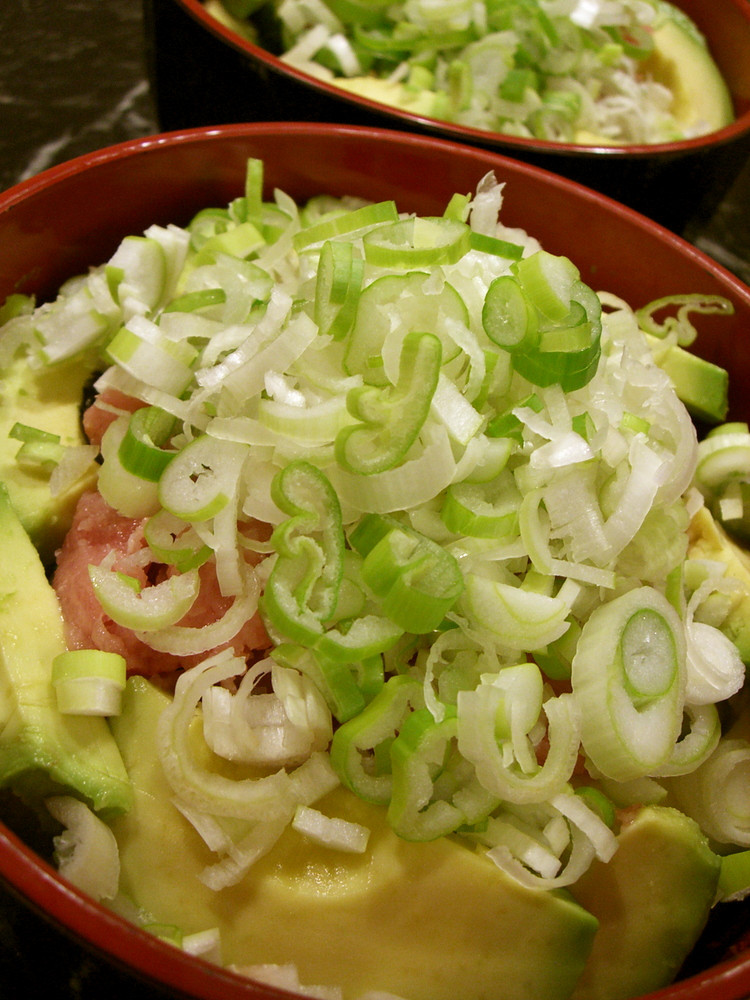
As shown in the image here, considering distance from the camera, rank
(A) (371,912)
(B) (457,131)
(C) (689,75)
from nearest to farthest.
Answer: (A) (371,912), (B) (457,131), (C) (689,75)

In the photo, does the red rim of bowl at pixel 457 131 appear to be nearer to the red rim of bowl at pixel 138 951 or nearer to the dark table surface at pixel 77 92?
the dark table surface at pixel 77 92

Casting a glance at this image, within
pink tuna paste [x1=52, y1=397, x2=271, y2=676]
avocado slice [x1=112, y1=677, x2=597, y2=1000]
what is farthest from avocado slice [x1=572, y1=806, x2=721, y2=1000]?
pink tuna paste [x1=52, y1=397, x2=271, y2=676]

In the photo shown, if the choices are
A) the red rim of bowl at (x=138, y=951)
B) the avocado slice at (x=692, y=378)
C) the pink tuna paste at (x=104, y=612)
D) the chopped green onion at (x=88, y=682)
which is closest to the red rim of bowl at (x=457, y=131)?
the avocado slice at (x=692, y=378)

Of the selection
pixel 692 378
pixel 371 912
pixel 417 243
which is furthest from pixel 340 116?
pixel 371 912

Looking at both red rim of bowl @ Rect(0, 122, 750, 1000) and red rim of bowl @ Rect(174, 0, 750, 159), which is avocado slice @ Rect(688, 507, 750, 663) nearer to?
red rim of bowl @ Rect(0, 122, 750, 1000)

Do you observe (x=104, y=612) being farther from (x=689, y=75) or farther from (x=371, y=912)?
(x=689, y=75)
